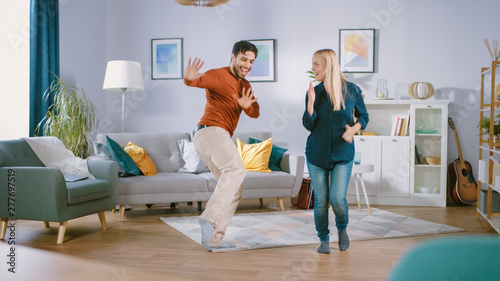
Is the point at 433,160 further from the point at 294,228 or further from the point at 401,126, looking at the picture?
the point at 294,228

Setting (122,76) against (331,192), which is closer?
(331,192)

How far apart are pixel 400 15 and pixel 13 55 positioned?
411 cm

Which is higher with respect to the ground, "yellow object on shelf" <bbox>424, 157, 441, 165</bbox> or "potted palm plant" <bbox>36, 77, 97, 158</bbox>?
"potted palm plant" <bbox>36, 77, 97, 158</bbox>

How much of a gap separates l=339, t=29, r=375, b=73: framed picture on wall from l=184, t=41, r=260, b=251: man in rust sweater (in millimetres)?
2681

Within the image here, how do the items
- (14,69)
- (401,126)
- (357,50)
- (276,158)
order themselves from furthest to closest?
(357,50)
(401,126)
(276,158)
(14,69)

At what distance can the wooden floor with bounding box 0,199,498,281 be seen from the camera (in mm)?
2668

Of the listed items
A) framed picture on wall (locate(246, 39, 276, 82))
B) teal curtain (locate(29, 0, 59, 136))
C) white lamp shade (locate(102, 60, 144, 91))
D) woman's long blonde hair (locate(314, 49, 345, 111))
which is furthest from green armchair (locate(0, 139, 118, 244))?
framed picture on wall (locate(246, 39, 276, 82))

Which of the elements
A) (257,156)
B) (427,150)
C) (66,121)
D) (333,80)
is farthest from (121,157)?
(427,150)

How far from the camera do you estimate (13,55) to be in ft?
14.9

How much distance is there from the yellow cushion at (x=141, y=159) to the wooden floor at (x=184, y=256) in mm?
555

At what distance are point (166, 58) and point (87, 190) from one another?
268 centimetres

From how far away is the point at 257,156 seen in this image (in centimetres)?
480

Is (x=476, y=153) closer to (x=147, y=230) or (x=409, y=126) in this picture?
(x=409, y=126)

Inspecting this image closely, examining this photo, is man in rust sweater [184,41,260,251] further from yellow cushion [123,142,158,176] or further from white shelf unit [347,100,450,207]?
white shelf unit [347,100,450,207]
